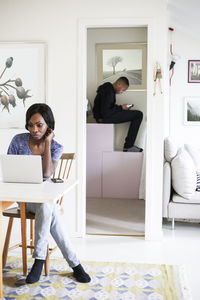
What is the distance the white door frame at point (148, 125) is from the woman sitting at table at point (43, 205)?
867 mm

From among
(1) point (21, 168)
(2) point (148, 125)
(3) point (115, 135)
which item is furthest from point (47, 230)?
(3) point (115, 135)

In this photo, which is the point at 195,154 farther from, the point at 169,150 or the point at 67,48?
the point at 67,48

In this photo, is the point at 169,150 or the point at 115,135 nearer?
the point at 169,150

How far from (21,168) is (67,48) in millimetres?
1723

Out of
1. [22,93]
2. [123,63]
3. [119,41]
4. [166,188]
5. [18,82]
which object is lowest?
[166,188]

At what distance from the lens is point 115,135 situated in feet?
20.7

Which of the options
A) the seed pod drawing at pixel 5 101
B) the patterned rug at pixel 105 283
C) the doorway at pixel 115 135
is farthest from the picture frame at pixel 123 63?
the patterned rug at pixel 105 283

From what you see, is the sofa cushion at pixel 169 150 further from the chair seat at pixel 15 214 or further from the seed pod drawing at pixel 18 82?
the chair seat at pixel 15 214

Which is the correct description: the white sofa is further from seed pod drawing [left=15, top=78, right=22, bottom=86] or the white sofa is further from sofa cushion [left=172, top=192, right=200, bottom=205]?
seed pod drawing [left=15, top=78, right=22, bottom=86]

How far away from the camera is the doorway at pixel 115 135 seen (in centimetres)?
592

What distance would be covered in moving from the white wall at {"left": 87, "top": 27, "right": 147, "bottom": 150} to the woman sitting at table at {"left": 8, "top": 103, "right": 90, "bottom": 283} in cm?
315

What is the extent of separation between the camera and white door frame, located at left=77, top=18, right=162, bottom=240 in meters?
3.90

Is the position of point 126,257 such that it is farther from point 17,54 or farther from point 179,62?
point 179,62

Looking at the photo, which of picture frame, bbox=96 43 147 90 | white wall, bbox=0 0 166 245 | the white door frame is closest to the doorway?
→ picture frame, bbox=96 43 147 90
